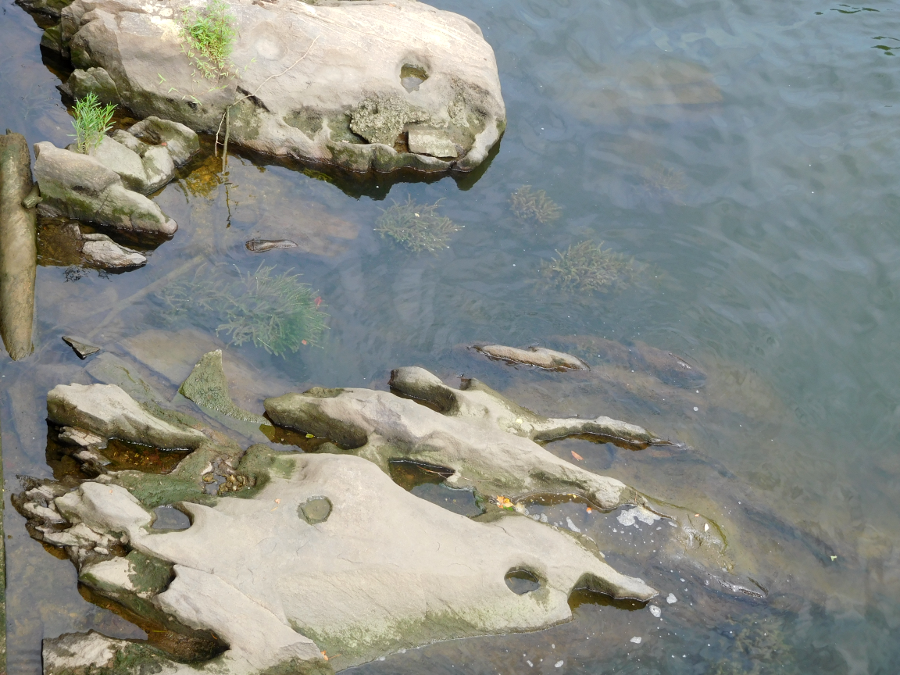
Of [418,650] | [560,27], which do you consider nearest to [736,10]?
[560,27]

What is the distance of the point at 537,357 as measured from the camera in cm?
856

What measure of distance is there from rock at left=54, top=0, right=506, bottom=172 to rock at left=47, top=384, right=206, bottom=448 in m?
4.75

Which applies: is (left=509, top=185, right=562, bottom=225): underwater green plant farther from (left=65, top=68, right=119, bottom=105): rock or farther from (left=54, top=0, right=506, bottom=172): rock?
(left=65, top=68, right=119, bottom=105): rock

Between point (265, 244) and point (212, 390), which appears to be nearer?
point (212, 390)

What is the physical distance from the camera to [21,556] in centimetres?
589

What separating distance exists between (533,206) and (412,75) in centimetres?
283

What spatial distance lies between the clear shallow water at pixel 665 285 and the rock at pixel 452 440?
23.2 inches

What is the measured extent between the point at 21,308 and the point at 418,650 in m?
5.36

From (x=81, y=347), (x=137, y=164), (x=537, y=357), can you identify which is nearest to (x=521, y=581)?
(x=537, y=357)

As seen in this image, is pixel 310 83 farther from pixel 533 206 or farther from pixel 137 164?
pixel 533 206

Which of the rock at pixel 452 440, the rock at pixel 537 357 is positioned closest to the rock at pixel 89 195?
the rock at pixel 452 440

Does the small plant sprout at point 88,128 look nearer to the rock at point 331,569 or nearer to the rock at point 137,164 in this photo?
the rock at point 137,164

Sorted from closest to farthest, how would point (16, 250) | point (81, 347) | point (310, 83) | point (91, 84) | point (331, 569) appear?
point (331, 569) → point (81, 347) → point (16, 250) → point (91, 84) → point (310, 83)

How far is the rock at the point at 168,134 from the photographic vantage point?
9.73 m
